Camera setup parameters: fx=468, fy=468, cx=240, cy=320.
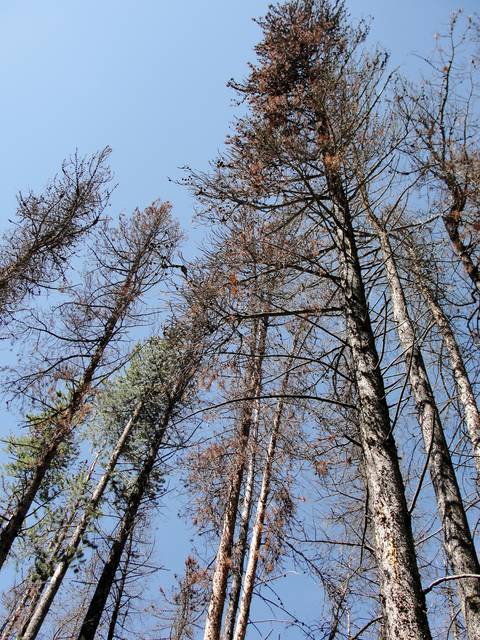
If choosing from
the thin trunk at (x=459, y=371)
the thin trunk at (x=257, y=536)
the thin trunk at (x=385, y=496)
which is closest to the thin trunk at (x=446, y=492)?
the thin trunk at (x=459, y=371)

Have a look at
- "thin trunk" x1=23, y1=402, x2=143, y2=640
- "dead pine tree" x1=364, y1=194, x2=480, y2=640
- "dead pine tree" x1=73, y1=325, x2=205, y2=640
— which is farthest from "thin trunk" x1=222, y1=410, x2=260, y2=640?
"thin trunk" x1=23, y1=402, x2=143, y2=640

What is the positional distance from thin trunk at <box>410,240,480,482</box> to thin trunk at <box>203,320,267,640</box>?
2.21m

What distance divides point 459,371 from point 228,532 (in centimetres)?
479

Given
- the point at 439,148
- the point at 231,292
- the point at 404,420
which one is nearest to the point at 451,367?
the point at 404,420

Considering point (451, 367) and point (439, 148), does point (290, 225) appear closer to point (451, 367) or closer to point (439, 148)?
point (439, 148)

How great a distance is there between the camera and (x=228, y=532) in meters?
8.23

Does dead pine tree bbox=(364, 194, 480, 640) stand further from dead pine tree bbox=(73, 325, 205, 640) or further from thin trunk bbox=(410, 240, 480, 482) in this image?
dead pine tree bbox=(73, 325, 205, 640)

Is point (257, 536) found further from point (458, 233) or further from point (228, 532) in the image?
point (458, 233)

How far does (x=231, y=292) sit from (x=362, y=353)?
1564 mm

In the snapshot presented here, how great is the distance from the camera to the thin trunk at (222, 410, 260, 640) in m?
7.71

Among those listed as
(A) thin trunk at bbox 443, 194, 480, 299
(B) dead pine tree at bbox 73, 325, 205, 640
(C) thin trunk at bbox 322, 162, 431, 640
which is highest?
(A) thin trunk at bbox 443, 194, 480, 299

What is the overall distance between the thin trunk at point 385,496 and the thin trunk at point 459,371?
69.7 inches

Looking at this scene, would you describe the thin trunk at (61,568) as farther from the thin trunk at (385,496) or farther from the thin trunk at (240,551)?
the thin trunk at (385,496)

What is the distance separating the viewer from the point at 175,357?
5121 millimetres
